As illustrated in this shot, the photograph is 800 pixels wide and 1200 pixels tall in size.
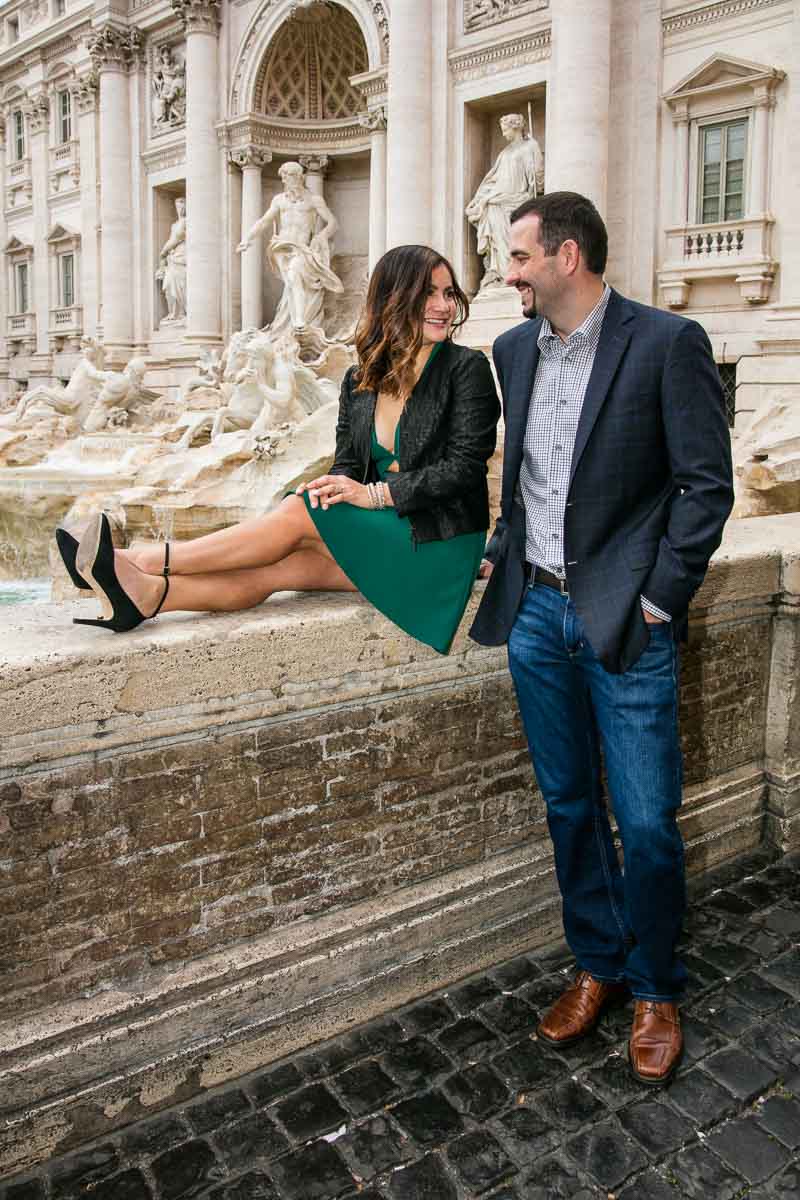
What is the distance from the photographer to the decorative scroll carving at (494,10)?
1451cm

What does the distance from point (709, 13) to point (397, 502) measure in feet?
42.9

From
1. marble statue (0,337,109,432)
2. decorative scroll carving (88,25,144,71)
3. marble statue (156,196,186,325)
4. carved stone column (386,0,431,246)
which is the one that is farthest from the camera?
decorative scroll carving (88,25,144,71)

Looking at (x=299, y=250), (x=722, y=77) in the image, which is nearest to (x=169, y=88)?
(x=299, y=250)

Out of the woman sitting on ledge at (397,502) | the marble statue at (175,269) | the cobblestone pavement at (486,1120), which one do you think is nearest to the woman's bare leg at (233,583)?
the woman sitting on ledge at (397,502)

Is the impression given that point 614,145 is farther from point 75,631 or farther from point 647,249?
point 75,631

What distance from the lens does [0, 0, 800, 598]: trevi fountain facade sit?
1227 centimetres

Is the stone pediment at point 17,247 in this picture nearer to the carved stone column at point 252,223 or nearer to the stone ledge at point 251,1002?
the carved stone column at point 252,223

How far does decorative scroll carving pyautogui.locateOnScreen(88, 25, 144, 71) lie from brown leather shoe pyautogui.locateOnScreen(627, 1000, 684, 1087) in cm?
2389

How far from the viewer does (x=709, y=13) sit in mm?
12930

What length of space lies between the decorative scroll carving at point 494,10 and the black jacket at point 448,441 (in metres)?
13.8

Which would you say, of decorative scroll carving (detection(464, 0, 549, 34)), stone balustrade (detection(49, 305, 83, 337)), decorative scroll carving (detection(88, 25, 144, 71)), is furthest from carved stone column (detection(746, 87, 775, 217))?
stone balustrade (detection(49, 305, 83, 337))

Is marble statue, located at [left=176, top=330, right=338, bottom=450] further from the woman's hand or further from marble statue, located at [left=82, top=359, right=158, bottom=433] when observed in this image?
the woman's hand

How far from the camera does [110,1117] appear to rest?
254cm

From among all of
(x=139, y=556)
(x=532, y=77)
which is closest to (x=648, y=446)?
(x=139, y=556)
